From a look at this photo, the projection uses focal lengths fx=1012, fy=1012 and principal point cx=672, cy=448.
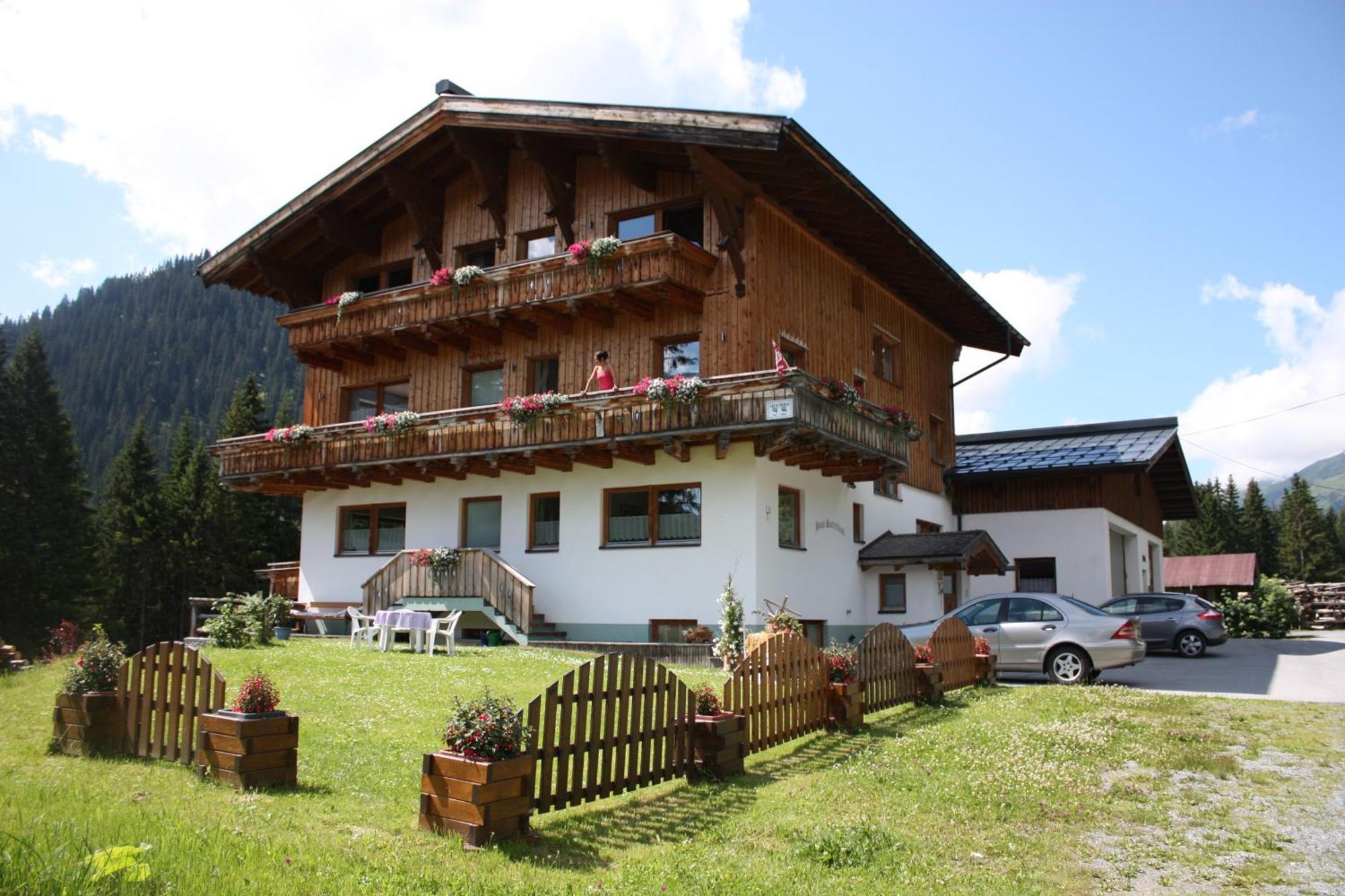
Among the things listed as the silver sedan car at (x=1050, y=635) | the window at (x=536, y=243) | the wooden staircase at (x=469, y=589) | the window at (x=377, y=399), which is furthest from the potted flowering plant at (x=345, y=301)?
the silver sedan car at (x=1050, y=635)

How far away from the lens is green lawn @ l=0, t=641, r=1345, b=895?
17.9 ft

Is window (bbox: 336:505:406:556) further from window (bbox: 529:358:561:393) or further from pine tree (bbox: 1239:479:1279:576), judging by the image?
pine tree (bbox: 1239:479:1279:576)

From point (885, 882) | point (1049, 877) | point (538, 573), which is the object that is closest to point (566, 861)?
point (885, 882)

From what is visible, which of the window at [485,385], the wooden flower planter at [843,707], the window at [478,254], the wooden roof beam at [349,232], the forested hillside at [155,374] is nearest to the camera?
the wooden flower planter at [843,707]

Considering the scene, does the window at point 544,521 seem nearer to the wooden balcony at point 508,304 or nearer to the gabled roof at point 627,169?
the wooden balcony at point 508,304

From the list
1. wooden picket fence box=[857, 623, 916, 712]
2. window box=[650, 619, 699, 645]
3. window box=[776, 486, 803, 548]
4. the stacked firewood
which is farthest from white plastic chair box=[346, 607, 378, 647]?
the stacked firewood

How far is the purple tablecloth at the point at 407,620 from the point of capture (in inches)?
729

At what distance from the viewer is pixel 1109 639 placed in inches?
631

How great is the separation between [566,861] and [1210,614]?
22.3 m

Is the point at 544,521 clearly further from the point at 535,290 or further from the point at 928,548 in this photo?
the point at 928,548

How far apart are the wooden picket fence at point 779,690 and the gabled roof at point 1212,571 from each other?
48283mm

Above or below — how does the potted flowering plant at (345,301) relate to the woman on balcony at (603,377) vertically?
above

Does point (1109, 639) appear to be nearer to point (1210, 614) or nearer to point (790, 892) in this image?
point (1210, 614)

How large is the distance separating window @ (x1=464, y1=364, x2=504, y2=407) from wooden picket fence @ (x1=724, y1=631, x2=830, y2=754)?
51.9ft
